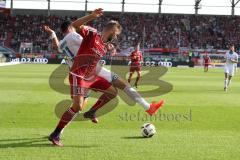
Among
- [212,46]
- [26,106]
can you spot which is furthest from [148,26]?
[26,106]

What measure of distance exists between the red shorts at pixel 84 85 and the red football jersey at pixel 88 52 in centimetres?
12

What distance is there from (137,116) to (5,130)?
407cm

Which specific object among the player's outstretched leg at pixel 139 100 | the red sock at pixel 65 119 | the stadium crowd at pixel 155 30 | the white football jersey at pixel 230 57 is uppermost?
the stadium crowd at pixel 155 30

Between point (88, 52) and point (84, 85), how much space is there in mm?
643

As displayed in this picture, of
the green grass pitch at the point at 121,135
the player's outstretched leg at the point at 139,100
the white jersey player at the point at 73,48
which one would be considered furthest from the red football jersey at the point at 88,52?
the green grass pitch at the point at 121,135

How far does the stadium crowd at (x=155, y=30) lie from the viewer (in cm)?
7075

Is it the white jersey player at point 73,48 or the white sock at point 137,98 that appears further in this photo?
the white sock at point 137,98

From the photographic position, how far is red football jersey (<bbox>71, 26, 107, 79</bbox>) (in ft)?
30.9

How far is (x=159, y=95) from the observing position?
66.5 feet

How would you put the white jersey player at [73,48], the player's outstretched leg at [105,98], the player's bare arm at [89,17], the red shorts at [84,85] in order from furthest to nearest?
the player's outstretched leg at [105,98]
the white jersey player at [73,48]
the red shorts at [84,85]
the player's bare arm at [89,17]

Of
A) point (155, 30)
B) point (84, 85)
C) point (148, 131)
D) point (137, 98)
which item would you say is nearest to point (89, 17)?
point (84, 85)

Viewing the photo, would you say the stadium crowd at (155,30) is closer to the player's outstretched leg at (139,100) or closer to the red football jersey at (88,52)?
the player's outstretched leg at (139,100)

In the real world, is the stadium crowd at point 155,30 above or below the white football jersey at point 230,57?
above

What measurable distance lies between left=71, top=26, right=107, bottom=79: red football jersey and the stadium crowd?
194 ft
